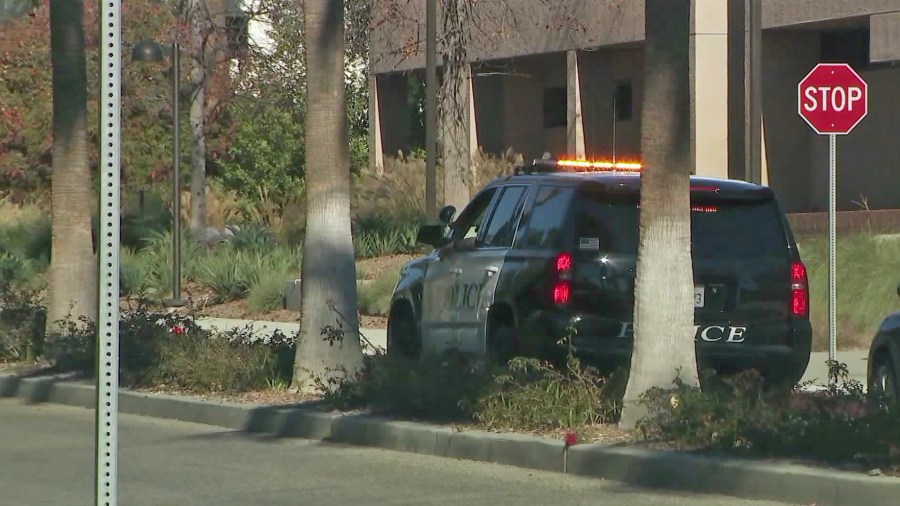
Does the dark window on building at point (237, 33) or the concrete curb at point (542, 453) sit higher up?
the dark window on building at point (237, 33)

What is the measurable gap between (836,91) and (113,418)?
12.3 m

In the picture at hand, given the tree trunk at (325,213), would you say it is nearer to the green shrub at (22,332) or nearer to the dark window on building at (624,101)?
the green shrub at (22,332)

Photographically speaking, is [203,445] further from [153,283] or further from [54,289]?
[153,283]

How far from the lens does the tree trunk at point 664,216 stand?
10078mm

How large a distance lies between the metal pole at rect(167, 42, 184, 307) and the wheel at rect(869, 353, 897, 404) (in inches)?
456

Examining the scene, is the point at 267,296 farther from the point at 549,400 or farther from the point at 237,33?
the point at 549,400

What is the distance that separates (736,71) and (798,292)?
56.7 feet

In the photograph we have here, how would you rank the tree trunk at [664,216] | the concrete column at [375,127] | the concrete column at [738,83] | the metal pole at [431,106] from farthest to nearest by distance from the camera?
the concrete column at [375,127], the concrete column at [738,83], the metal pole at [431,106], the tree trunk at [664,216]

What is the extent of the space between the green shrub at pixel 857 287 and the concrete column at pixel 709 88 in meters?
9.16

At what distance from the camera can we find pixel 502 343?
12.2m

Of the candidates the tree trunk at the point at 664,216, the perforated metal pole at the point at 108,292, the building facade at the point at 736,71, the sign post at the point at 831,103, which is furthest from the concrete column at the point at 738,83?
the perforated metal pole at the point at 108,292

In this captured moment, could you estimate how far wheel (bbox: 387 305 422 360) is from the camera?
13.9 m

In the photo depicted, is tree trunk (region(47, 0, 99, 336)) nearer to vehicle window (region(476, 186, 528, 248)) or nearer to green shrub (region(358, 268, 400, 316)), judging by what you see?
vehicle window (region(476, 186, 528, 248))

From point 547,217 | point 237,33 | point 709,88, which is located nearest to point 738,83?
point 709,88
